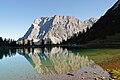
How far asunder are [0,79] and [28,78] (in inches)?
239

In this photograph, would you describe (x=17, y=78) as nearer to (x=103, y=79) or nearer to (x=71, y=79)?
(x=71, y=79)

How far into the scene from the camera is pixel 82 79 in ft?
142

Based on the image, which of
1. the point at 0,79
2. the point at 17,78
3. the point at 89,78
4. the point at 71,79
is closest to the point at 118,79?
the point at 89,78

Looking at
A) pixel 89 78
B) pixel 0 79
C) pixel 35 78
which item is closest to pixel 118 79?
pixel 89 78

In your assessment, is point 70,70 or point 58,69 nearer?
point 70,70

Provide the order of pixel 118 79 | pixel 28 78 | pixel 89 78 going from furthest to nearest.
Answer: pixel 28 78
pixel 89 78
pixel 118 79

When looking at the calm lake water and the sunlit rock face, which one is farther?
the calm lake water

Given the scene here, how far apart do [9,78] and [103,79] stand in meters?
20.1

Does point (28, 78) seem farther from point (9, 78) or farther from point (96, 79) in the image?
point (96, 79)

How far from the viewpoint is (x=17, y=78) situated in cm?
4825

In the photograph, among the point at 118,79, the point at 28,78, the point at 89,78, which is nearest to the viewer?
the point at 118,79

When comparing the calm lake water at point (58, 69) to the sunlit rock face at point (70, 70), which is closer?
the sunlit rock face at point (70, 70)

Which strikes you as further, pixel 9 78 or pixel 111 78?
pixel 9 78

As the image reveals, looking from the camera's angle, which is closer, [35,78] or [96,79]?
[96,79]
